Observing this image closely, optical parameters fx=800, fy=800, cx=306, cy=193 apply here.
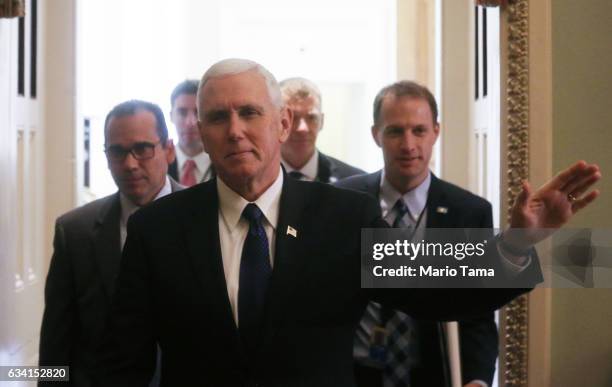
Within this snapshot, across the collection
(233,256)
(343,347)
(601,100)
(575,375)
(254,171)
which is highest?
(601,100)

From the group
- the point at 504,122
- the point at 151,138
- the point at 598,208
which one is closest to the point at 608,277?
the point at 598,208

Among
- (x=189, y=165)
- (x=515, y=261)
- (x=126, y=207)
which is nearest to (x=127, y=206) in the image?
(x=126, y=207)

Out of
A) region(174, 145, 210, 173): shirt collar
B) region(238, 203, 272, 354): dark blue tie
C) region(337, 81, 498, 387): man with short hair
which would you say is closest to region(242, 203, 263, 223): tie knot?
region(238, 203, 272, 354): dark blue tie

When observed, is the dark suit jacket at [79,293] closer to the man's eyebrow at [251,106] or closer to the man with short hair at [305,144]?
the man's eyebrow at [251,106]

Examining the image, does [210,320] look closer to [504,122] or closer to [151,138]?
[151,138]

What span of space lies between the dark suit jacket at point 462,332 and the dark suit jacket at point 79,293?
0.57 m

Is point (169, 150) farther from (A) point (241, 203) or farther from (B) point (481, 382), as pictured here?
(B) point (481, 382)

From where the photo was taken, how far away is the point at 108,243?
4.87 ft

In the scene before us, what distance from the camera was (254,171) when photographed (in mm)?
1109

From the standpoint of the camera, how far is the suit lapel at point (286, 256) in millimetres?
1068

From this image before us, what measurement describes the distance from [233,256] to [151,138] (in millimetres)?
496

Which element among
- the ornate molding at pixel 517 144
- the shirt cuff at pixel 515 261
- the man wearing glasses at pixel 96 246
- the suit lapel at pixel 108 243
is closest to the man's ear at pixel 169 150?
the man wearing glasses at pixel 96 246

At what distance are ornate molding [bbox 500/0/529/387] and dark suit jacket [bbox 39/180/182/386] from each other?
73 centimetres

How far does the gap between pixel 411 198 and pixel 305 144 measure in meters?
0.59
